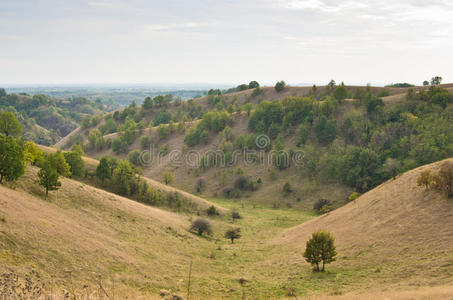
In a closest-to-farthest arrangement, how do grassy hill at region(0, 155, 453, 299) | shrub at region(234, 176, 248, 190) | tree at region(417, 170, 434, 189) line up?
grassy hill at region(0, 155, 453, 299) < tree at region(417, 170, 434, 189) < shrub at region(234, 176, 248, 190)

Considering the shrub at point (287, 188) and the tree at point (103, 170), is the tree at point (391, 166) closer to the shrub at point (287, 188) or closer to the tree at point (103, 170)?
the shrub at point (287, 188)

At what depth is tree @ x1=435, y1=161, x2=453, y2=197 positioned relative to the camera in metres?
28.8

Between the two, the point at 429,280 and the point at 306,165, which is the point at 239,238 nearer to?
the point at 429,280

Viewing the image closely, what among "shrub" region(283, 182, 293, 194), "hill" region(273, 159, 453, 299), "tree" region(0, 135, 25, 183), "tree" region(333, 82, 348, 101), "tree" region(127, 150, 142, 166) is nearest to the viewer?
"hill" region(273, 159, 453, 299)

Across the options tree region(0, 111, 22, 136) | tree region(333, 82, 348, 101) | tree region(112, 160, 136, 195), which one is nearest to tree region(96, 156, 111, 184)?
tree region(112, 160, 136, 195)

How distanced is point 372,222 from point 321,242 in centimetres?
968

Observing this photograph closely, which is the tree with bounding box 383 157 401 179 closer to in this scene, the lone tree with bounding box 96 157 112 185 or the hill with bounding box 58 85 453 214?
the hill with bounding box 58 85 453 214

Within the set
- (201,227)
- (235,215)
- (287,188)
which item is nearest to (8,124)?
(201,227)

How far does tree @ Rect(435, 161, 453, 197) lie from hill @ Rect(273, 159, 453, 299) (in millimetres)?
763

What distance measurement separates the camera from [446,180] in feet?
96.4

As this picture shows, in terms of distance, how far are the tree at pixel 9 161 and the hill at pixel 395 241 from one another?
97.8 feet

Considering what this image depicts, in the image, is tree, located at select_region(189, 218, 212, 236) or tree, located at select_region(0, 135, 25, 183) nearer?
tree, located at select_region(0, 135, 25, 183)

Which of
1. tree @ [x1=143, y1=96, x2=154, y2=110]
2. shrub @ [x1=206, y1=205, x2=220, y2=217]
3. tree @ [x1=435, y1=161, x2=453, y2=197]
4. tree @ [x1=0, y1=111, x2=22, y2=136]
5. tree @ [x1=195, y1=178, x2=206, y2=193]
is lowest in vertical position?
tree @ [x1=195, y1=178, x2=206, y2=193]

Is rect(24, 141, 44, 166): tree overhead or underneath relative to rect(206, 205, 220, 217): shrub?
overhead
